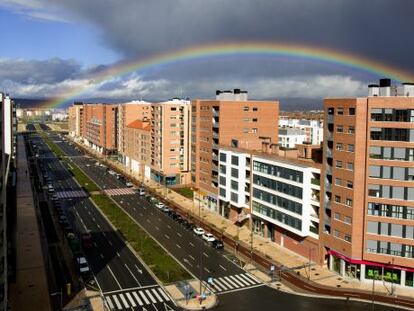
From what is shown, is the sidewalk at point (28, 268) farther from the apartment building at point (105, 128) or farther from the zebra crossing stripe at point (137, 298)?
the apartment building at point (105, 128)

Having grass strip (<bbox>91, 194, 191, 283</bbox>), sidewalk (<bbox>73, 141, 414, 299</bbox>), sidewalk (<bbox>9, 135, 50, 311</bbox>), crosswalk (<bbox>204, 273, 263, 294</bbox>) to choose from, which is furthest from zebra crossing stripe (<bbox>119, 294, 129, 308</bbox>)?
sidewalk (<bbox>73, 141, 414, 299</bbox>)

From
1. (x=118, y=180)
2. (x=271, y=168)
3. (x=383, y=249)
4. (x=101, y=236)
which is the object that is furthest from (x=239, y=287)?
(x=118, y=180)

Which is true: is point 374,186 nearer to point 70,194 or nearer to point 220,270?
point 220,270

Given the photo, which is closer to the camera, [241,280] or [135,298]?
[135,298]

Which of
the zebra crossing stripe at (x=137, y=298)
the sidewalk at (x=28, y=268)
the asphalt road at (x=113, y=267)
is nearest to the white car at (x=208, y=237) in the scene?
the asphalt road at (x=113, y=267)

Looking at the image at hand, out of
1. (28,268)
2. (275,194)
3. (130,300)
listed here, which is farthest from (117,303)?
(275,194)

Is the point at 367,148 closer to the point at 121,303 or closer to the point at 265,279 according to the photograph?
the point at 265,279
